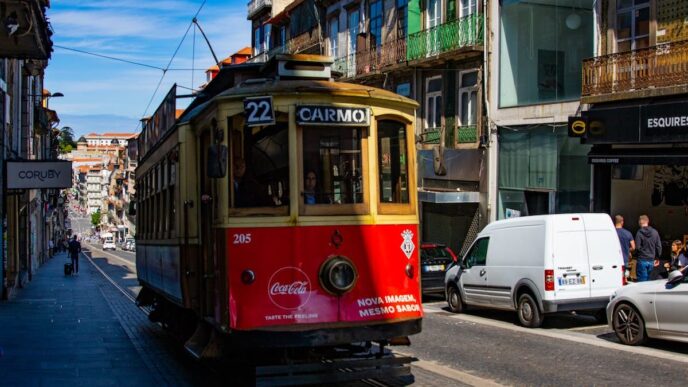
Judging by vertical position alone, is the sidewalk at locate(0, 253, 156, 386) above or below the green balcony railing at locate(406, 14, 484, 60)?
below

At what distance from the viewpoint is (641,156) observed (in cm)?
2005

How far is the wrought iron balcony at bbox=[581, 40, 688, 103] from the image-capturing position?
1917 centimetres

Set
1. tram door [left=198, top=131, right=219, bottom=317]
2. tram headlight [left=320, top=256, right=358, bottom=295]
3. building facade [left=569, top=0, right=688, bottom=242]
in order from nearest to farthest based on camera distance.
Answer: tram headlight [left=320, top=256, right=358, bottom=295]
tram door [left=198, top=131, right=219, bottom=317]
building facade [left=569, top=0, right=688, bottom=242]

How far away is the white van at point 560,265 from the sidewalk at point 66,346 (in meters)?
6.90

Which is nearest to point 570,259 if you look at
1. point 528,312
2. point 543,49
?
point 528,312

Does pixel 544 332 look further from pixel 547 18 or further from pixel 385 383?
pixel 547 18

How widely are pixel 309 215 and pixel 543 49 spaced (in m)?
18.8

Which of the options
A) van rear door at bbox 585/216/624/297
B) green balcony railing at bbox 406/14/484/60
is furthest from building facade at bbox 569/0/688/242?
green balcony railing at bbox 406/14/484/60

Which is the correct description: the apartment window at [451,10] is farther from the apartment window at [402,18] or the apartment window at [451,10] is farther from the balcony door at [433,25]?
the apartment window at [402,18]

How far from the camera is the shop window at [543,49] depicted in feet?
77.4

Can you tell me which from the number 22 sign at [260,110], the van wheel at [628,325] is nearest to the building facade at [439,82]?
the van wheel at [628,325]

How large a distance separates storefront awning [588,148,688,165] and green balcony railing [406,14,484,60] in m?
7.25

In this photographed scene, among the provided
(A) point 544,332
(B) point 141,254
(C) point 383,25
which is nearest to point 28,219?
(C) point 383,25

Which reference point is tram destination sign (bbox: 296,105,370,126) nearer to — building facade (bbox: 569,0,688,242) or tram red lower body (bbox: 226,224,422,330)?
tram red lower body (bbox: 226,224,422,330)
